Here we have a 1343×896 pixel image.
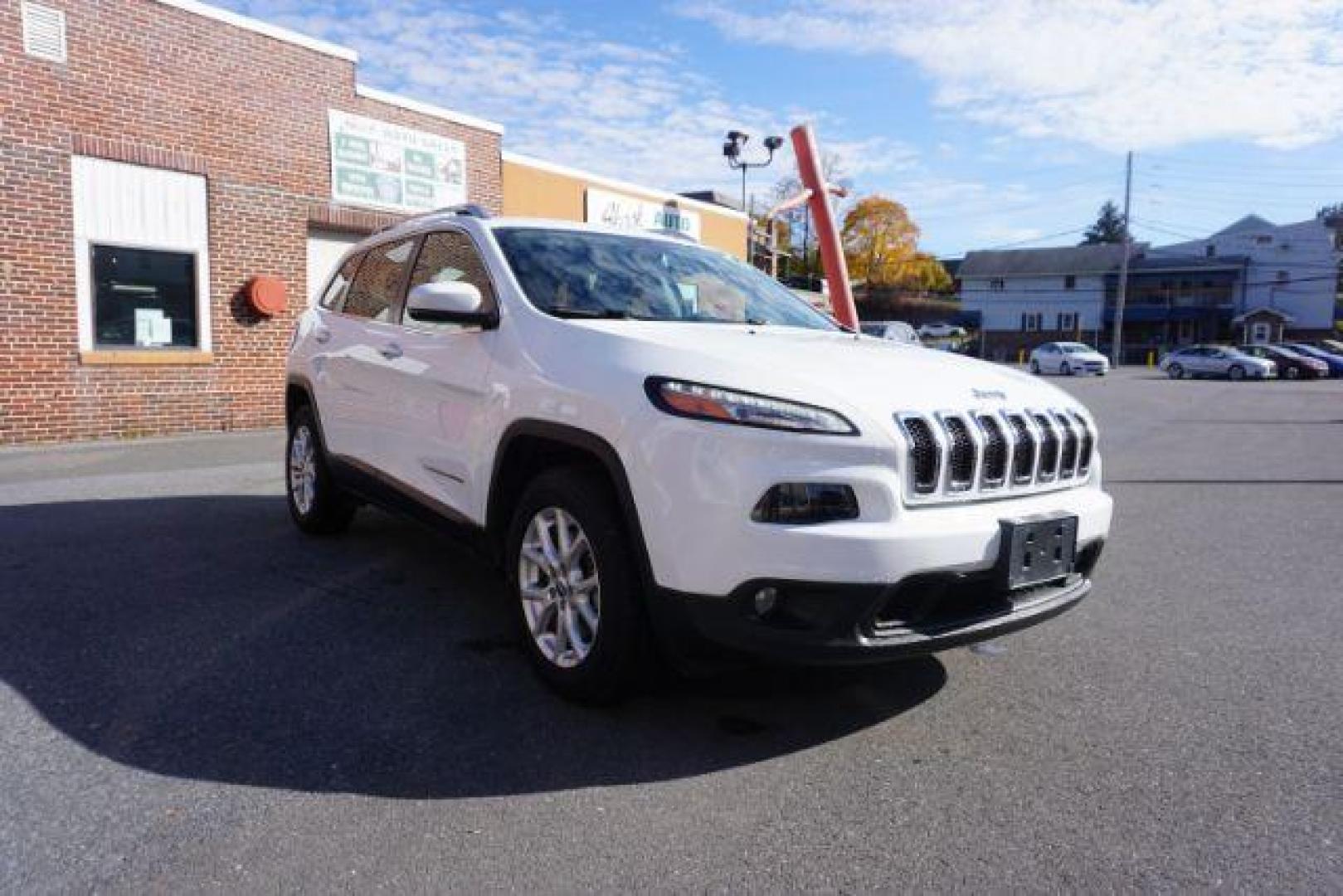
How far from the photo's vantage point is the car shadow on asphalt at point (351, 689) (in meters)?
2.97

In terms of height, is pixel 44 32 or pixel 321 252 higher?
pixel 44 32

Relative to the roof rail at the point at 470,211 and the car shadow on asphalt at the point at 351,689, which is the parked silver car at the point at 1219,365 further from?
the car shadow on asphalt at the point at 351,689

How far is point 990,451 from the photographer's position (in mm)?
3086

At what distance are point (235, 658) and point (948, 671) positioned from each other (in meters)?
2.80

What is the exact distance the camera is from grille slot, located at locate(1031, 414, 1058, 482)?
3.30m

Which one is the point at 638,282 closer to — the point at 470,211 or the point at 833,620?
the point at 470,211

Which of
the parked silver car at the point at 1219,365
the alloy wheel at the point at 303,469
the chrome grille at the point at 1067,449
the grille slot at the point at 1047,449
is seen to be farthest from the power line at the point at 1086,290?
the grille slot at the point at 1047,449

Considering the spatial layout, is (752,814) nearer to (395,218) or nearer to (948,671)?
(948,671)

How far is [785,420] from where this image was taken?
2820mm

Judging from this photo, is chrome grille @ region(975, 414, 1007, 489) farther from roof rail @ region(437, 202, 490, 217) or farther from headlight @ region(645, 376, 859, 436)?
roof rail @ region(437, 202, 490, 217)

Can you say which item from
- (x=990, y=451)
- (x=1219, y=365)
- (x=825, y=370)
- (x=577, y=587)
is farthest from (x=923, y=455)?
(x=1219, y=365)

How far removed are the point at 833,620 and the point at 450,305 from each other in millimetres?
1870

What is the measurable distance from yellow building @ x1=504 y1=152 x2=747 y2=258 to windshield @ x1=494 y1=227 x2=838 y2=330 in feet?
30.6

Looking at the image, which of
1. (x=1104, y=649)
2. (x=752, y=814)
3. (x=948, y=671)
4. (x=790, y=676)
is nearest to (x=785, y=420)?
(x=752, y=814)
